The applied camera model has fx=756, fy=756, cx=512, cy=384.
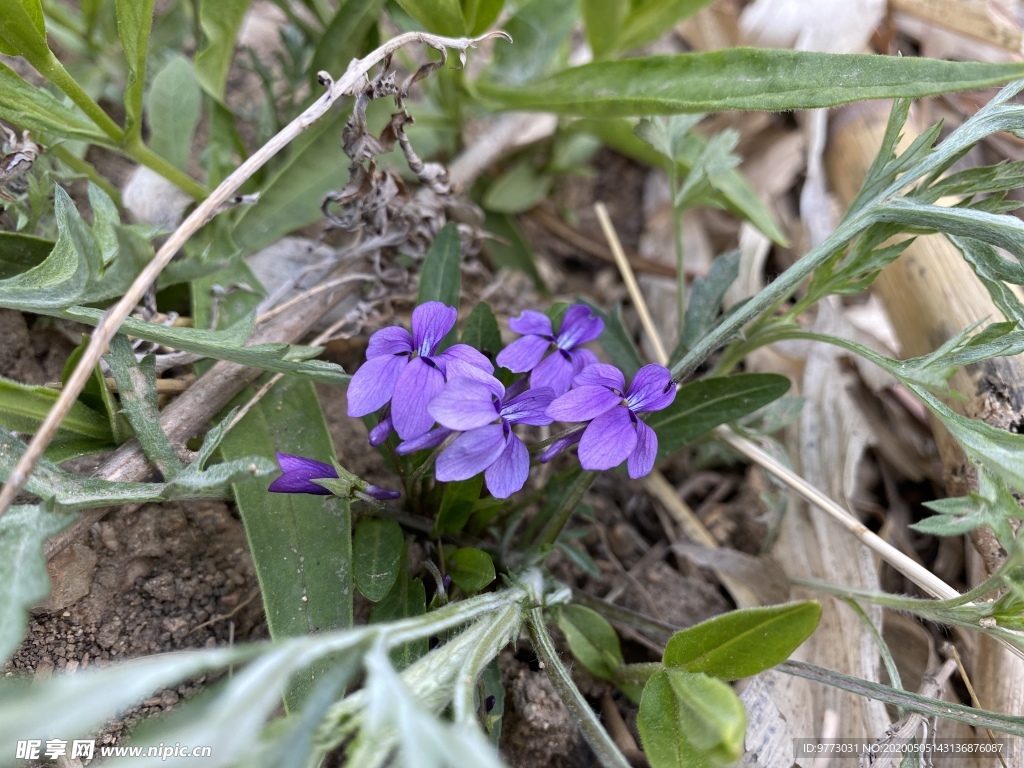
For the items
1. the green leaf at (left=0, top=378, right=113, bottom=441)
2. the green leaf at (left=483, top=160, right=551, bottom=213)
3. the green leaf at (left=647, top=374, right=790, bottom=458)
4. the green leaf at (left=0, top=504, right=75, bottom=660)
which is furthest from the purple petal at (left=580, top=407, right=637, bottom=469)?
the green leaf at (left=483, top=160, right=551, bottom=213)

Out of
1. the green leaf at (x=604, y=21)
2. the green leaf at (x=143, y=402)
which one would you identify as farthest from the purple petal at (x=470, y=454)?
the green leaf at (x=604, y=21)

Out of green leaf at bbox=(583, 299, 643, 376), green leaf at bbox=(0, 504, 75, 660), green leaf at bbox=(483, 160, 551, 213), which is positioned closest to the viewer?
green leaf at bbox=(0, 504, 75, 660)

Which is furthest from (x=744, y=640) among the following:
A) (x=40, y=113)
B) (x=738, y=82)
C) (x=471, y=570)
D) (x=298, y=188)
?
(x=40, y=113)

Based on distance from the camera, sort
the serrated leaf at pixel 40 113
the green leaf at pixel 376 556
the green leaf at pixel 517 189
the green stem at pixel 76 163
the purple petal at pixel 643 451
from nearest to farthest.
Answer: the purple petal at pixel 643 451 < the green leaf at pixel 376 556 < the serrated leaf at pixel 40 113 < the green stem at pixel 76 163 < the green leaf at pixel 517 189

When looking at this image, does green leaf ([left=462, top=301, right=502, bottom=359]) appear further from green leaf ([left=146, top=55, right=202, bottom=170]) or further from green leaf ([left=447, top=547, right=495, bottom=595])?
green leaf ([left=146, top=55, right=202, bottom=170])

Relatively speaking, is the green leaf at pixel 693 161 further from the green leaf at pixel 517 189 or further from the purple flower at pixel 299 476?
the purple flower at pixel 299 476

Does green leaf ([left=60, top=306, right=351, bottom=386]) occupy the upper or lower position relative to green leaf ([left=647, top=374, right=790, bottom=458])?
upper

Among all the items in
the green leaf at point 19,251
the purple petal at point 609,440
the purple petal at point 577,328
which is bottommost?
the purple petal at point 609,440
